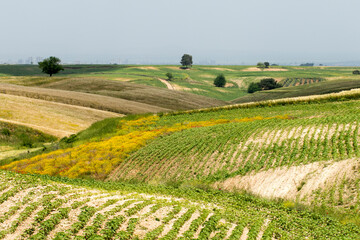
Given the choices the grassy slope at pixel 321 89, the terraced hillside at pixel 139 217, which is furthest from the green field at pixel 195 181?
the grassy slope at pixel 321 89

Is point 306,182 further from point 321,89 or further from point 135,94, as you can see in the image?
point 135,94

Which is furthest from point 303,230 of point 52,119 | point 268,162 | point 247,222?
point 52,119

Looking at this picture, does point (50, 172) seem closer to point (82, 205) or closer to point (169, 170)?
point (169, 170)

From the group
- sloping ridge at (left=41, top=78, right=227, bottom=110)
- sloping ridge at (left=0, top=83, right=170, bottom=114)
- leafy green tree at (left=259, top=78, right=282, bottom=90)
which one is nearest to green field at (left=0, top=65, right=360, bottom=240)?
sloping ridge at (left=0, top=83, right=170, bottom=114)

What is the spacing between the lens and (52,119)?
186 feet

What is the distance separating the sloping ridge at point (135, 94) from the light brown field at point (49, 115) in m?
22.3

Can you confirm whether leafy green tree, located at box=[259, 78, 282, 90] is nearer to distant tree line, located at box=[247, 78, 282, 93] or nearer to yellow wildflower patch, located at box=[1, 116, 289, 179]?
distant tree line, located at box=[247, 78, 282, 93]

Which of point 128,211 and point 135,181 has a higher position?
point 128,211

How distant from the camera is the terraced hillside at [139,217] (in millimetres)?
14648

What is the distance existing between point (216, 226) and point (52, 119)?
47693 millimetres

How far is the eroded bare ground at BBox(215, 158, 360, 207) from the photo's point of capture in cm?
2078

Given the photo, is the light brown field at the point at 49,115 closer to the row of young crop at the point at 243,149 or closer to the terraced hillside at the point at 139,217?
the row of young crop at the point at 243,149

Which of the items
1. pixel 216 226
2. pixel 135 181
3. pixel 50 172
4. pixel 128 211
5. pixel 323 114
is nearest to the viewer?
pixel 216 226

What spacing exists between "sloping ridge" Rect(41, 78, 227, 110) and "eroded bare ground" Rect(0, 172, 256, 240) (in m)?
65.5
